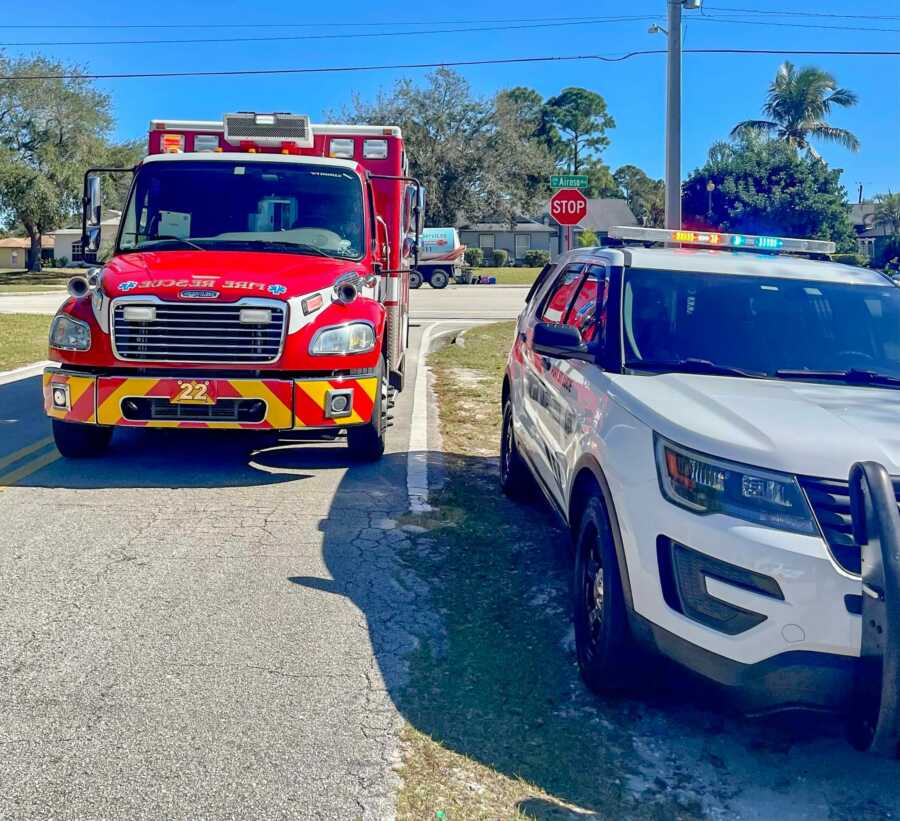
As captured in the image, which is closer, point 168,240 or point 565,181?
point 168,240

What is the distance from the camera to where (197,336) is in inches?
284

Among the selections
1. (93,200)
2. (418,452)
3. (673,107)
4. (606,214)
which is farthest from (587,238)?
(418,452)

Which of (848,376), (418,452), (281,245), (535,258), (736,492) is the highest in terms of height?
(535,258)

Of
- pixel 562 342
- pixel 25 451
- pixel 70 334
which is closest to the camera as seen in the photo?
pixel 562 342

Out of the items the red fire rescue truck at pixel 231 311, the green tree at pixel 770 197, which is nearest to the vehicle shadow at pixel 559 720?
the red fire rescue truck at pixel 231 311

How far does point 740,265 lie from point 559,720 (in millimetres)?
2703

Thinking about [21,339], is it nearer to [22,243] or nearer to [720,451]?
[720,451]

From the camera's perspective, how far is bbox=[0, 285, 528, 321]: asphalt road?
2703cm

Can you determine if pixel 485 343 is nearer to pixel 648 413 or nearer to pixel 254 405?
pixel 254 405

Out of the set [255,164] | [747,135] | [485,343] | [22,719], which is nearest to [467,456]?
[255,164]

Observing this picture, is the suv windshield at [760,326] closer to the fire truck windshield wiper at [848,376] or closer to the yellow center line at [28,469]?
the fire truck windshield wiper at [848,376]

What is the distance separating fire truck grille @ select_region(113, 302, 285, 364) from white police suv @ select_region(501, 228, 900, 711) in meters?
2.20

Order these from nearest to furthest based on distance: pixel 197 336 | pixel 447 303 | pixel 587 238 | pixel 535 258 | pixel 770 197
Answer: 1. pixel 197 336
2. pixel 447 303
3. pixel 770 197
4. pixel 587 238
5. pixel 535 258

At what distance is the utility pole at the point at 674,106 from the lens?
14.1 metres
